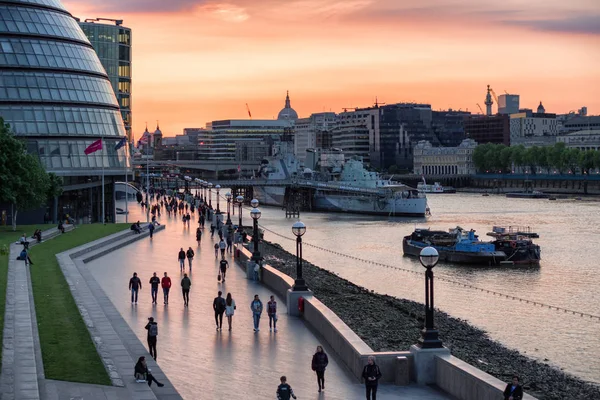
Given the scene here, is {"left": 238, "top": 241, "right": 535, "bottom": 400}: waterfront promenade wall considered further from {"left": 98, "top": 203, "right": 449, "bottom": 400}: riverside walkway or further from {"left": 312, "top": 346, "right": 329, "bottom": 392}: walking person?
{"left": 312, "top": 346, "right": 329, "bottom": 392}: walking person

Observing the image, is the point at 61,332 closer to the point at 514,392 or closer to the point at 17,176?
the point at 514,392

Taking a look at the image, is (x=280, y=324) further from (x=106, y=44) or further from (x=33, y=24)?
(x=106, y=44)

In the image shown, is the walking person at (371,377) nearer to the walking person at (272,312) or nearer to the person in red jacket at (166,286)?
the walking person at (272,312)

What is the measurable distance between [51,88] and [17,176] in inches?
815

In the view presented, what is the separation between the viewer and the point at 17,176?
6012cm

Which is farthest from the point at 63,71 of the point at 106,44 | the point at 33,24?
the point at 106,44

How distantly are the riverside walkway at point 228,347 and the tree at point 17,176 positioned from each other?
653 inches

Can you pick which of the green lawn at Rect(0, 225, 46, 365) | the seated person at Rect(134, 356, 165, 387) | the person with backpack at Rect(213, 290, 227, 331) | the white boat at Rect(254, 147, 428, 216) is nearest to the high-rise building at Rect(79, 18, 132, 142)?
the white boat at Rect(254, 147, 428, 216)

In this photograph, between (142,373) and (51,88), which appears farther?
(51,88)

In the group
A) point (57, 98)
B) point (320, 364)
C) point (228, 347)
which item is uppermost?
point (57, 98)

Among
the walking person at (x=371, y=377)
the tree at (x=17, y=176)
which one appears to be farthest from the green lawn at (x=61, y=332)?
the tree at (x=17, y=176)

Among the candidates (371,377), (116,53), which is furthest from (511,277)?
(116,53)

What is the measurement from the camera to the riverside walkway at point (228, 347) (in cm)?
2297

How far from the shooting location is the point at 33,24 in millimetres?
79062
